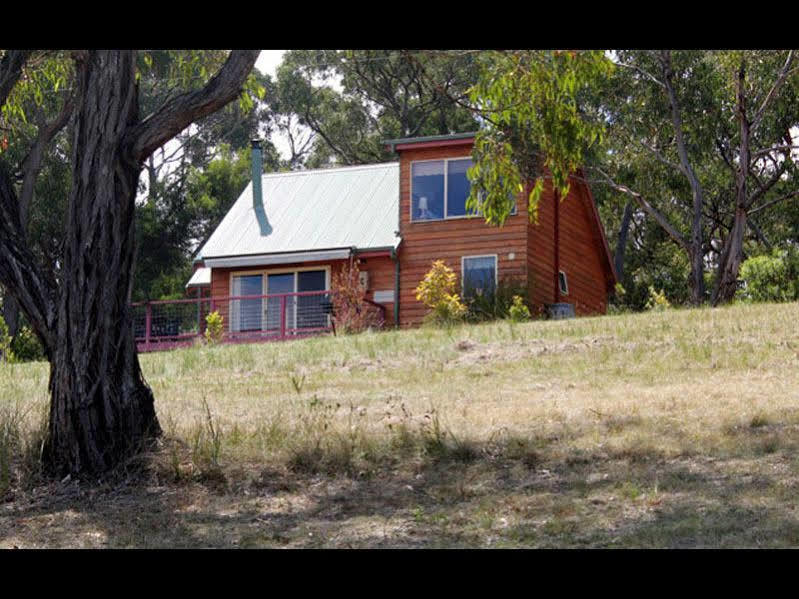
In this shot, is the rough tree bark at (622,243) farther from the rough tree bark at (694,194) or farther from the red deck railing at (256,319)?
the red deck railing at (256,319)

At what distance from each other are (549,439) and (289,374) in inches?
288

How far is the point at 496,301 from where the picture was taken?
2742 cm

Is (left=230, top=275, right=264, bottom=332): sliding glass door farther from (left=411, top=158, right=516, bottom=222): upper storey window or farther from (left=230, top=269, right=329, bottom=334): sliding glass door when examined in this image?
(left=411, top=158, right=516, bottom=222): upper storey window

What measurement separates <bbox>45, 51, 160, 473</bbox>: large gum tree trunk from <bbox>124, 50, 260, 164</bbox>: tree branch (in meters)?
0.15

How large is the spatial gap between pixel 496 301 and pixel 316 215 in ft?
22.6

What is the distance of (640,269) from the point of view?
42.8 meters

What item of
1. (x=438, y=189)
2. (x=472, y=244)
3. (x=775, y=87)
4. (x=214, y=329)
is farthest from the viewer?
(x=438, y=189)

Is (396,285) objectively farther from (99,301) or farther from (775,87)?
(99,301)

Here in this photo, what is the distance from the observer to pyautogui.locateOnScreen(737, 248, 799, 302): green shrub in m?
25.2

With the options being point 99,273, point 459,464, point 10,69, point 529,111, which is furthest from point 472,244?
point 99,273

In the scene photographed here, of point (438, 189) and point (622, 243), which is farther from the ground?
point (438, 189)
